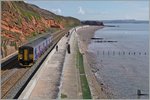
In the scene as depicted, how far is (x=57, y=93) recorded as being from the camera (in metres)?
25.9

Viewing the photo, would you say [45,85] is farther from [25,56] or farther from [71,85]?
[25,56]

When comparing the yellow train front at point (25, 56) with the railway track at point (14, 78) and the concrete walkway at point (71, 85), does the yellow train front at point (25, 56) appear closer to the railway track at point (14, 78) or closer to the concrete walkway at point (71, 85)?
the railway track at point (14, 78)

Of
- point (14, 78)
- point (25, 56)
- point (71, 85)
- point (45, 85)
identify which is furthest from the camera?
point (25, 56)

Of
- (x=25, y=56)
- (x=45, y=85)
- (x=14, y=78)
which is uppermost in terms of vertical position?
(x=25, y=56)

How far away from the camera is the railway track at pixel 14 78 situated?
26.3 meters

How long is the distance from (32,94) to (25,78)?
6411 mm

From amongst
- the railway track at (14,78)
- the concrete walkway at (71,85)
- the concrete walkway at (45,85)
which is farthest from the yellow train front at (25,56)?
the concrete walkway at (71,85)

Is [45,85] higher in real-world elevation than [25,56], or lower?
lower

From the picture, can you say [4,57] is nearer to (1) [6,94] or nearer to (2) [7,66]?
(2) [7,66]

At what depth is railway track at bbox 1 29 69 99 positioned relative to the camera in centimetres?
2628

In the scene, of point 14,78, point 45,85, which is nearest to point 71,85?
point 45,85

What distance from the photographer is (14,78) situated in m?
31.6

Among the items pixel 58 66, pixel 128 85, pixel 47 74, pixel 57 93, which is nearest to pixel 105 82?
pixel 128 85

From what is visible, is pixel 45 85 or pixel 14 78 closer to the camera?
pixel 45 85
